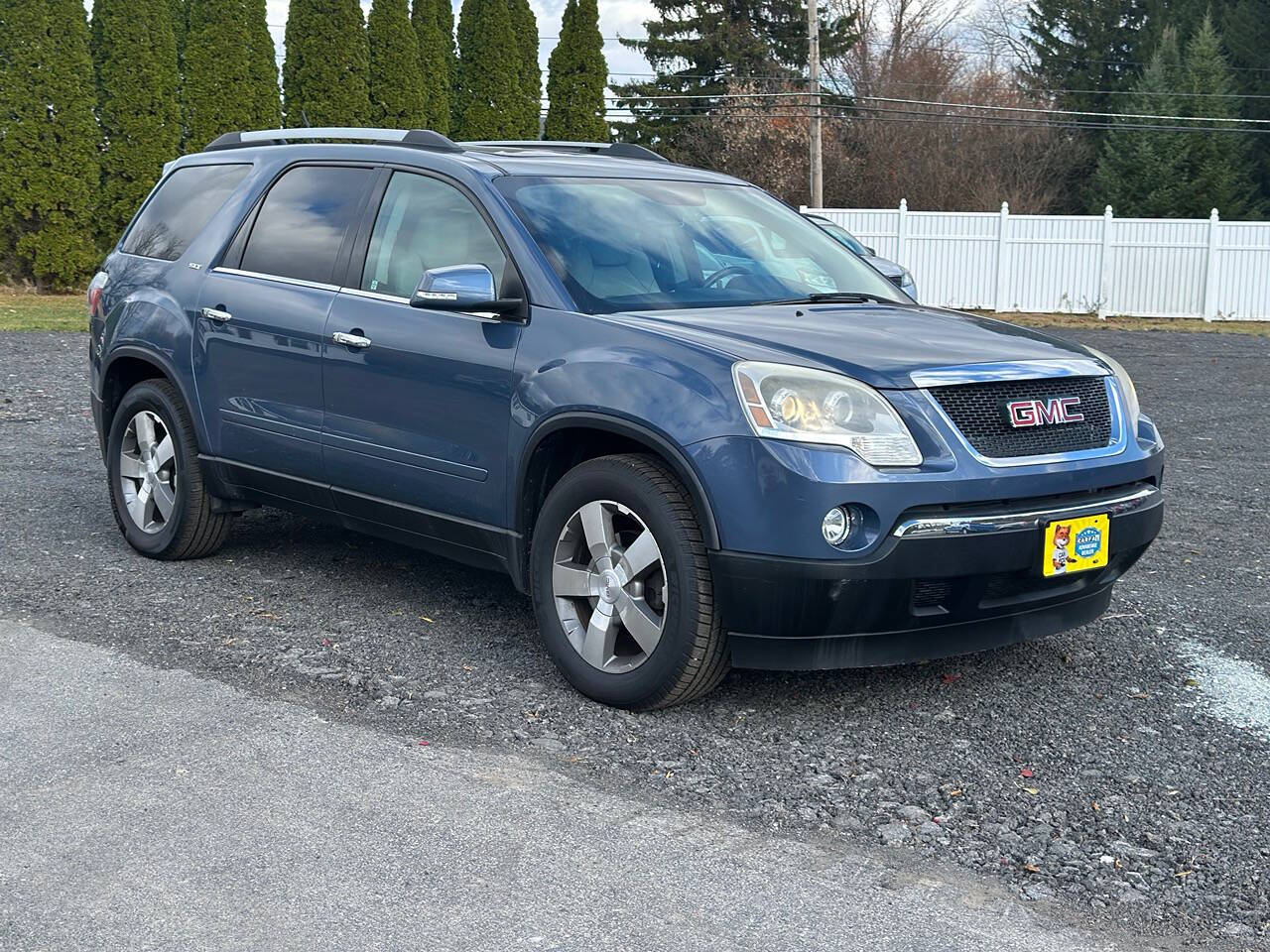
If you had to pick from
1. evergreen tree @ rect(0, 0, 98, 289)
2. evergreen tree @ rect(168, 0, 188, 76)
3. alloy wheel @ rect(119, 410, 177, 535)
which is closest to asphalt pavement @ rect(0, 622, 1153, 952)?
alloy wheel @ rect(119, 410, 177, 535)

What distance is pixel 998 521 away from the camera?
4.23 m

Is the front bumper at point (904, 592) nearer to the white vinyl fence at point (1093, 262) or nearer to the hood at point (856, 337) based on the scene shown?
the hood at point (856, 337)

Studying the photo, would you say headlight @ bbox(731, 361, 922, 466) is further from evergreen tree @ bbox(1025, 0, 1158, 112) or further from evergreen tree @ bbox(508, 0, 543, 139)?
evergreen tree @ bbox(1025, 0, 1158, 112)

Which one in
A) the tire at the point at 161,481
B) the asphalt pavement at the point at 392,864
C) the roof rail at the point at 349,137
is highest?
the roof rail at the point at 349,137

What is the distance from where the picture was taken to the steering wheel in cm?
523

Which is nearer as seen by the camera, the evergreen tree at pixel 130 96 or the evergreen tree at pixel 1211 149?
the evergreen tree at pixel 130 96

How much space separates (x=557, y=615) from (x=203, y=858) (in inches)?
61.6

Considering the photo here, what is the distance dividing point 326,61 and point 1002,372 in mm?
25335

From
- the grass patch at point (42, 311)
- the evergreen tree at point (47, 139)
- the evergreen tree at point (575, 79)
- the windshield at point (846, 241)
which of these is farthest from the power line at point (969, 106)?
the windshield at point (846, 241)

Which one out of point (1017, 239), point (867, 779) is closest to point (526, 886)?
point (867, 779)

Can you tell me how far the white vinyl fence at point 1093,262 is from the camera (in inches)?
1093

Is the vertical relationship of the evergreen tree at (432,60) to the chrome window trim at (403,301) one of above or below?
above

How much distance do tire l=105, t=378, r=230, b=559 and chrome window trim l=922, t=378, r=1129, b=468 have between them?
3446 mm

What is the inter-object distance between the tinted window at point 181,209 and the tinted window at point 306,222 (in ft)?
1.35
